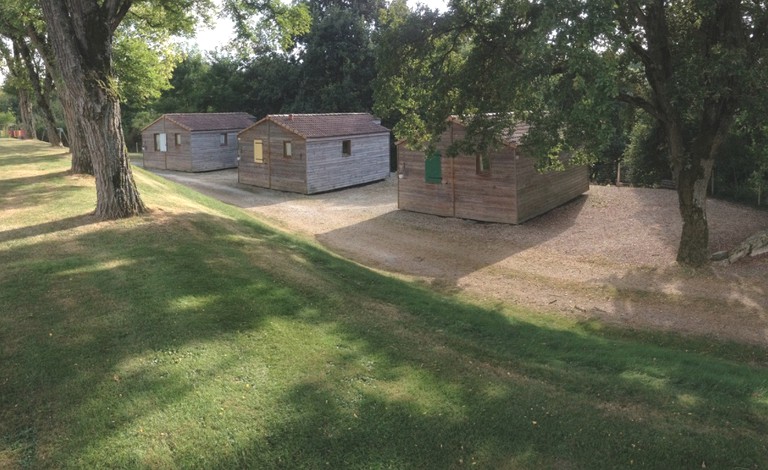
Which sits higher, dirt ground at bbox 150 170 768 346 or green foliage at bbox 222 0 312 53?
green foliage at bbox 222 0 312 53

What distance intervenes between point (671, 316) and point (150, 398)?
10.5 metres

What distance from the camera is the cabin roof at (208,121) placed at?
3638 centimetres

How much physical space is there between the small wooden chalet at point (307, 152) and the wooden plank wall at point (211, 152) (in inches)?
246

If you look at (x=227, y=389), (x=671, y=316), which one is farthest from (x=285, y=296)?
(x=671, y=316)

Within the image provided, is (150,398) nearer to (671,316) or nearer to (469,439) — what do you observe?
(469,439)

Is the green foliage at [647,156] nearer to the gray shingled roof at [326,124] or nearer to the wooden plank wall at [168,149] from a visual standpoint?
the gray shingled roof at [326,124]

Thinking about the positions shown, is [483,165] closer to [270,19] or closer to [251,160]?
[270,19]

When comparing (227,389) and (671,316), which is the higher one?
(227,389)

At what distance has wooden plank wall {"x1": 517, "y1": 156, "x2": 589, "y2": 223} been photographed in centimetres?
2066

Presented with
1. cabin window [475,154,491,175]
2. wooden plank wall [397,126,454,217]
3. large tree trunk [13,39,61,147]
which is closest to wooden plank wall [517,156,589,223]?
cabin window [475,154,491,175]

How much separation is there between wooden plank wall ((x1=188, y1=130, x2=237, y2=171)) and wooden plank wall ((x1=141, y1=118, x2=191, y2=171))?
1.23ft

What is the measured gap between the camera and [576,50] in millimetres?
10445

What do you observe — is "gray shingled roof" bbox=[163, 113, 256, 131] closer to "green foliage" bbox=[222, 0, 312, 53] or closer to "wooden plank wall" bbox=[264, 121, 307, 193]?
"wooden plank wall" bbox=[264, 121, 307, 193]

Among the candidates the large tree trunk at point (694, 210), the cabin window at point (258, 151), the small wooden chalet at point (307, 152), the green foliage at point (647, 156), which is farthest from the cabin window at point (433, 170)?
the cabin window at point (258, 151)
